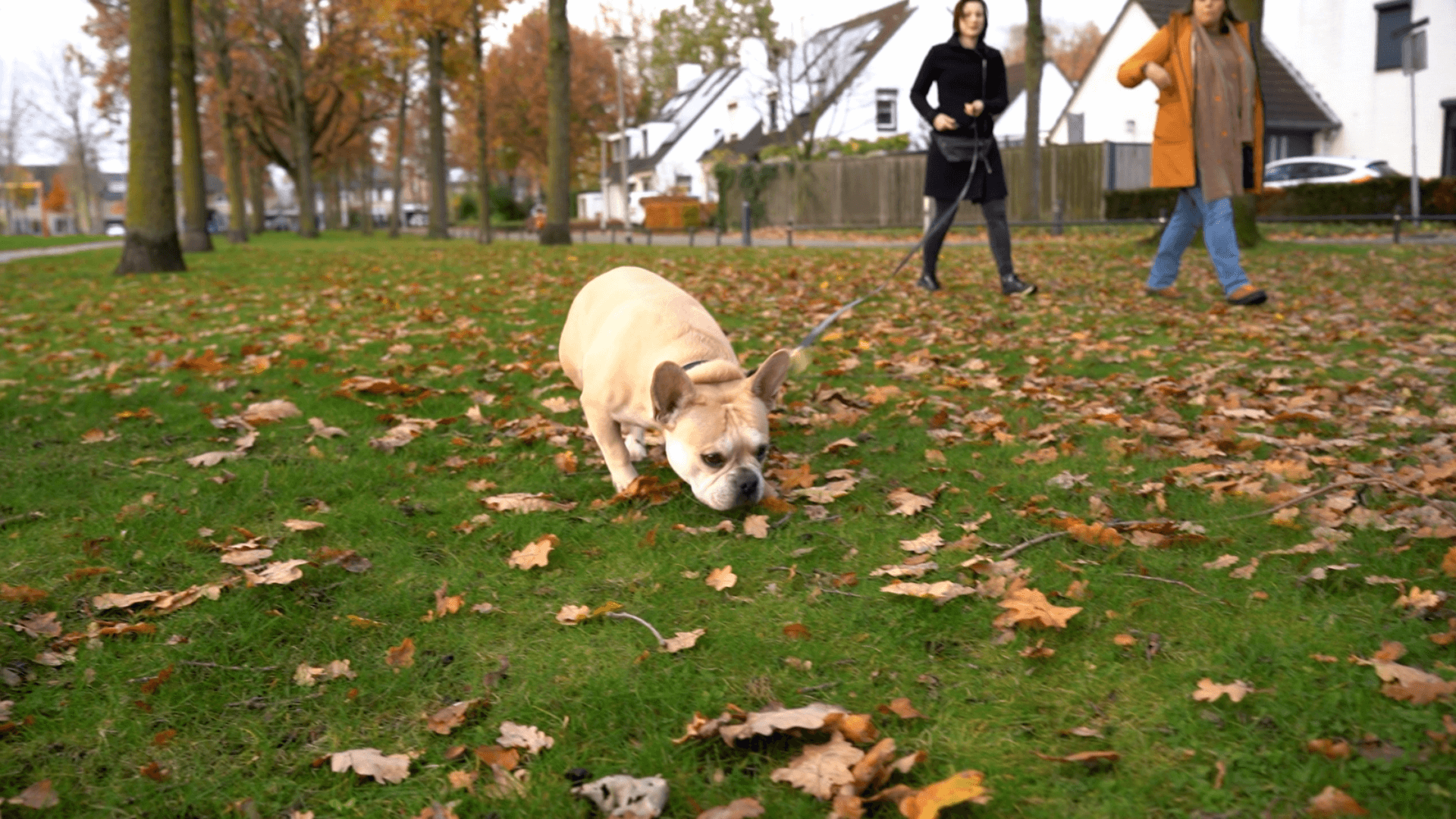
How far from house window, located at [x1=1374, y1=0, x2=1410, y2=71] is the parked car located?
609 centimetres

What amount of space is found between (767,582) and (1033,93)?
2445cm

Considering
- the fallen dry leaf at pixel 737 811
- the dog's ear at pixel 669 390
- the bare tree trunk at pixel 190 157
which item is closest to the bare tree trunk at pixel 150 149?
the bare tree trunk at pixel 190 157

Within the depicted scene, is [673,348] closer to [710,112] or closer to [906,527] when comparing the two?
[906,527]

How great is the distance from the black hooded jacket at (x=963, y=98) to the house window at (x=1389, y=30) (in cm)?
2913

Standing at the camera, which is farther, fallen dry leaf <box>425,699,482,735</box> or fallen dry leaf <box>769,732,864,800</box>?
fallen dry leaf <box>425,699,482,735</box>

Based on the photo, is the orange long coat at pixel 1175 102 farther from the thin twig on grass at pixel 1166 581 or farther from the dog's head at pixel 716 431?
Result: the thin twig on grass at pixel 1166 581

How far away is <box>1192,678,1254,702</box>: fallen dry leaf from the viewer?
2.68m

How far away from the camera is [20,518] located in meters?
4.32

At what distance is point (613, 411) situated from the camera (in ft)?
15.6

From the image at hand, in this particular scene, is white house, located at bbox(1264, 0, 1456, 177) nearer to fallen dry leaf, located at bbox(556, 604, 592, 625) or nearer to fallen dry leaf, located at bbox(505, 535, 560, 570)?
fallen dry leaf, located at bbox(505, 535, 560, 570)

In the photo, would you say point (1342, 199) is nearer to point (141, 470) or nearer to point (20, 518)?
point (141, 470)

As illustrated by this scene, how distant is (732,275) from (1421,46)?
15245 mm

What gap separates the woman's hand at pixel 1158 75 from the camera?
8.97 m

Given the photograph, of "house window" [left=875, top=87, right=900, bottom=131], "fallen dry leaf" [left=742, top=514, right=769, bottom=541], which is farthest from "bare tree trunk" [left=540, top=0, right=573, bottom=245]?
"house window" [left=875, top=87, right=900, bottom=131]
